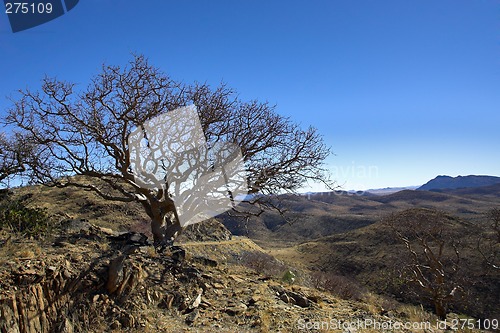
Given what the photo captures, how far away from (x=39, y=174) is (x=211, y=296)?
21.5 feet

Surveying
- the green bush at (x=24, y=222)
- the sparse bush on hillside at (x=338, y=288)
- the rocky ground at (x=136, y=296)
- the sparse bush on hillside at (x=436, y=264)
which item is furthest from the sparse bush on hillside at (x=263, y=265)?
the green bush at (x=24, y=222)

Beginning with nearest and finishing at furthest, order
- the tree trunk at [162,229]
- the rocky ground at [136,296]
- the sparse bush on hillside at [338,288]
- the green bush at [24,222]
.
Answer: the rocky ground at [136,296], the green bush at [24,222], the tree trunk at [162,229], the sparse bush on hillside at [338,288]

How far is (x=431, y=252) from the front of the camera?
640 inches

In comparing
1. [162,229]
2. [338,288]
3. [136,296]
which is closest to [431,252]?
[338,288]

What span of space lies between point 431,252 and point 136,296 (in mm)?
15001

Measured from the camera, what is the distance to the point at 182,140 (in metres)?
9.73

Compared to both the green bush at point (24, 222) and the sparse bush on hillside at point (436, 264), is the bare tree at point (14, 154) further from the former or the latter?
the sparse bush on hillside at point (436, 264)

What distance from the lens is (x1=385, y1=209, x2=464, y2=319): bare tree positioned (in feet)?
50.7

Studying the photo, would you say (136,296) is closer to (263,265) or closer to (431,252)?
(263,265)

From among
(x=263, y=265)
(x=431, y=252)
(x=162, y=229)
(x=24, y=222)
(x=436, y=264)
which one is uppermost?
(x=24, y=222)

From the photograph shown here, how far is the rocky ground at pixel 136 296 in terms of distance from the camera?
231 inches

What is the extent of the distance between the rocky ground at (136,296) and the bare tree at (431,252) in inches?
320

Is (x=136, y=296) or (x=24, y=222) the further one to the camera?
(x=24, y=222)

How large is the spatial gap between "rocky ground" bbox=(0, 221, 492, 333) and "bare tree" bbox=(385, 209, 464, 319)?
26.7 feet
